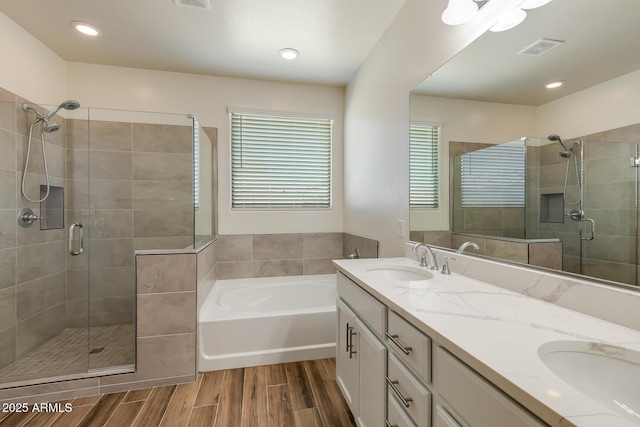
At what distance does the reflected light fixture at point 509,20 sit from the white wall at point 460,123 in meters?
0.31

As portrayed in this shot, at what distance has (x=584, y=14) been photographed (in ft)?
3.16

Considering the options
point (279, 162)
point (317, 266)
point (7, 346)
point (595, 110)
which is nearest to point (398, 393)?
point (595, 110)

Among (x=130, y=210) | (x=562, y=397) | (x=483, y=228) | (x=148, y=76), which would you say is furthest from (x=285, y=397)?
(x=148, y=76)

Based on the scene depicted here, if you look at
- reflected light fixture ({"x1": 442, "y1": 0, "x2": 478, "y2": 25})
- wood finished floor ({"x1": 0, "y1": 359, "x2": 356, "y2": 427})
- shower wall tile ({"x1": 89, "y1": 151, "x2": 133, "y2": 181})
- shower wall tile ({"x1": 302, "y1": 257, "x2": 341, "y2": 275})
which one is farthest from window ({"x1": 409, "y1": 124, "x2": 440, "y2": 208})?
shower wall tile ({"x1": 89, "y1": 151, "x2": 133, "y2": 181})

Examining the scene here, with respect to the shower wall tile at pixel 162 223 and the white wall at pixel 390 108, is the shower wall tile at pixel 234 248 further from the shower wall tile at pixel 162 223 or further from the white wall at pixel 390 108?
the white wall at pixel 390 108

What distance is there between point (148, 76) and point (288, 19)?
1.63 metres

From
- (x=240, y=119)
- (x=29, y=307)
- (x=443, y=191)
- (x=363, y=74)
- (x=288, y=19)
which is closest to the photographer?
(x=443, y=191)

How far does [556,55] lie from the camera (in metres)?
1.05

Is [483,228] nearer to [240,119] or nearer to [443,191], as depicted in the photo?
[443,191]

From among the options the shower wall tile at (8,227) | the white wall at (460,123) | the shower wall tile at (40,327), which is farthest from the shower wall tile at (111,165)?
the white wall at (460,123)

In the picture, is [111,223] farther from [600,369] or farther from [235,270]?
[600,369]

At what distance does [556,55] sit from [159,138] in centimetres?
282

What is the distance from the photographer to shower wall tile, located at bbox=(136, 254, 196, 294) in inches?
76.9

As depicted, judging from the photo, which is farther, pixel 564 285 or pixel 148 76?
pixel 148 76
